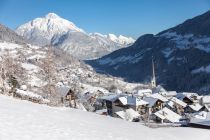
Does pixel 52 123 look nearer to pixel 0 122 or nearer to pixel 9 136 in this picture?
pixel 0 122

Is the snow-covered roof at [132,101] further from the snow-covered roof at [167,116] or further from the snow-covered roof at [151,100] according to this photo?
the snow-covered roof at [167,116]

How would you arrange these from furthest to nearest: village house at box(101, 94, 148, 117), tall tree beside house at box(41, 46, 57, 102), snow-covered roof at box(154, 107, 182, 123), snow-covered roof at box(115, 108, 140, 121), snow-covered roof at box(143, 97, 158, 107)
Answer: snow-covered roof at box(143, 97, 158, 107) < village house at box(101, 94, 148, 117) < snow-covered roof at box(154, 107, 182, 123) < snow-covered roof at box(115, 108, 140, 121) < tall tree beside house at box(41, 46, 57, 102)

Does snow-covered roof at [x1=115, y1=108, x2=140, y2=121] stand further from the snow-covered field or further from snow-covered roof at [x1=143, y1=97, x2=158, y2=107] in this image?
the snow-covered field

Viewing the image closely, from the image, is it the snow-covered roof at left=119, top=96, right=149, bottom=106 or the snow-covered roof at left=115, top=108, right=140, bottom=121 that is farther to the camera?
the snow-covered roof at left=119, top=96, right=149, bottom=106

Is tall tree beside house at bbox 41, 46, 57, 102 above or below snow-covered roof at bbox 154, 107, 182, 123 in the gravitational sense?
above

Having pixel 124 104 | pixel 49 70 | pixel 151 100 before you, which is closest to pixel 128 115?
pixel 124 104

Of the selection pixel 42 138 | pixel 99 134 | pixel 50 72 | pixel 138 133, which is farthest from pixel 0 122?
pixel 50 72

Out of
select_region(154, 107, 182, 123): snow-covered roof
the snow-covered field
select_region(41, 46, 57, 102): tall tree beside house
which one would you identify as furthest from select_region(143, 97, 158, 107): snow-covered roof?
the snow-covered field

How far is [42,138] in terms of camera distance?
2231 centimetres

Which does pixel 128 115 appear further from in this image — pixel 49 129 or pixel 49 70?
pixel 49 129

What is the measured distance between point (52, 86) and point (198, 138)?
2993 cm

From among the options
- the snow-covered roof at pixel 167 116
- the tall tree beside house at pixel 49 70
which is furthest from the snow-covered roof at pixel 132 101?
the tall tree beside house at pixel 49 70

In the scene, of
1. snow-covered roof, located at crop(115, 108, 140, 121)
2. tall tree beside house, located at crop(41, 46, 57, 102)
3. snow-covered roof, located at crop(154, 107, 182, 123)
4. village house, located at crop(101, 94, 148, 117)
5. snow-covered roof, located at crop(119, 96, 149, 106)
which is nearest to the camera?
tall tree beside house, located at crop(41, 46, 57, 102)

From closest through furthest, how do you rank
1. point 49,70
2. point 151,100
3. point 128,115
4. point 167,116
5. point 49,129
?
1. point 49,129
2. point 49,70
3. point 128,115
4. point 167,116
5. point 151,100
